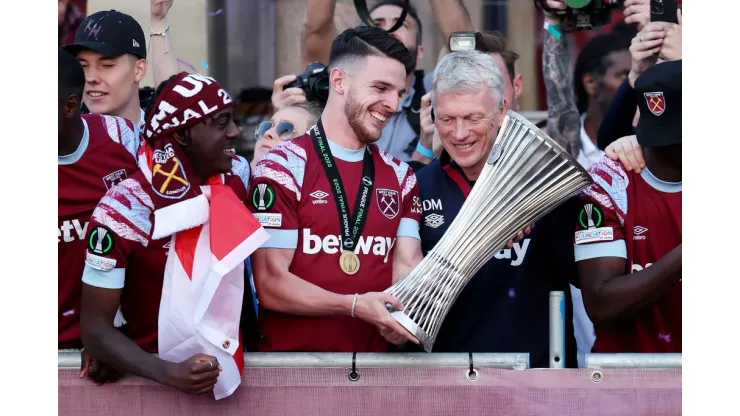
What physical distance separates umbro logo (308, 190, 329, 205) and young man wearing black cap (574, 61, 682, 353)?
99 centimetres

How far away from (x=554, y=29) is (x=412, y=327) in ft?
8.01

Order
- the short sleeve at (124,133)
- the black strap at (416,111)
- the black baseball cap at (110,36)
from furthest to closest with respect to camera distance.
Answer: the black strap at (416,111) < the black baseball cap at (110,36) < the short sleeve at (124,133)

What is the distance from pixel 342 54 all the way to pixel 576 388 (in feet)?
5.36

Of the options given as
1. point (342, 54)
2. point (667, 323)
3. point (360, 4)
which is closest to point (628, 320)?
point (667, 323)

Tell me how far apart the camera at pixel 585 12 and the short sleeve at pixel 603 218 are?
137 cm

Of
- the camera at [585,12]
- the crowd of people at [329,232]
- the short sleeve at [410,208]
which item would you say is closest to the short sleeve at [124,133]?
the crowd of people at [329,232]

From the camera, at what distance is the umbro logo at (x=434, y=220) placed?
14.5 feet

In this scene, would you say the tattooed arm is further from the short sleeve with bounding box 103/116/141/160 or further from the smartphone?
the short sleeve with bounding box 103/116/141/160

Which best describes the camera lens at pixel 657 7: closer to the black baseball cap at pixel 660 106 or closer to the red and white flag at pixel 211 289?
the black baseball cap at pixel 660 106

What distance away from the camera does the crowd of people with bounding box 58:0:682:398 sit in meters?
3.87

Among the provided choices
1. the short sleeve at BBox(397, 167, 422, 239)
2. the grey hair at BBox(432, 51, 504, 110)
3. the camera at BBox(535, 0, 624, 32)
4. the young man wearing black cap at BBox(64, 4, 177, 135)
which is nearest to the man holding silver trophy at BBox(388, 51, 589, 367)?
the grey hair at BBox(432, 51, 504, 110)

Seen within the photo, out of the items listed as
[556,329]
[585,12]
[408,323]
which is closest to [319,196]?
[408,323]

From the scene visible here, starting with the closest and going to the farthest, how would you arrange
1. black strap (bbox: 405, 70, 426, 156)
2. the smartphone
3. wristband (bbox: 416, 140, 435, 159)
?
the smartphone < wristband (bbox: 416, 140, 435, 159) < black strap (bbox: 405, 70, 426, 156)

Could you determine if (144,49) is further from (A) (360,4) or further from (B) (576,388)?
(B) (576,388)
